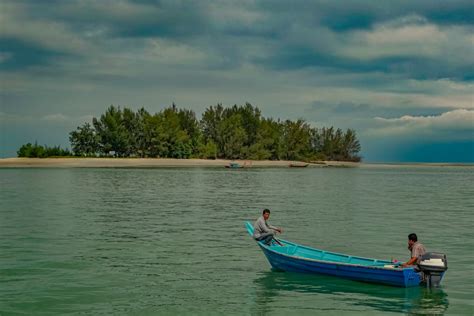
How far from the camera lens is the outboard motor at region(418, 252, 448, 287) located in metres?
18.3

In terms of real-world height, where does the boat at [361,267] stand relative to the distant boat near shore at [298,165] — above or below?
below

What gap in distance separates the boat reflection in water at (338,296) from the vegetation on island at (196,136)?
12417 cm

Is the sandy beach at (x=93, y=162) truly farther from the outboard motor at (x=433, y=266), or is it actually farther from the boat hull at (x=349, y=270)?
the outboard motor at (x=433, y=266)

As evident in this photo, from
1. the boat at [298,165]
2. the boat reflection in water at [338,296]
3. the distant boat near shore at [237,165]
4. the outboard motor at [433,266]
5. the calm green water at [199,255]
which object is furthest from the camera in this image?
the boat at [298,165]

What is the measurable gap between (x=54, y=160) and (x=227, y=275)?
418 ft

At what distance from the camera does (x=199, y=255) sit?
2464cm

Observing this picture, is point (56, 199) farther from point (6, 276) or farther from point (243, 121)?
point (243, 121)

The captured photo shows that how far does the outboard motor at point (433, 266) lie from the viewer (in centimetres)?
1831

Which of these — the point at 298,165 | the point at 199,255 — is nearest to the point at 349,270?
the point at 199,255

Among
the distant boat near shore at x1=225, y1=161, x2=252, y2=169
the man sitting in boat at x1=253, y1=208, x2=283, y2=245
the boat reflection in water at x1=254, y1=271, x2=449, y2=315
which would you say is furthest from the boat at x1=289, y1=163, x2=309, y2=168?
the boat reflection in water at x1=254, y1=271, x2=449, y2=315

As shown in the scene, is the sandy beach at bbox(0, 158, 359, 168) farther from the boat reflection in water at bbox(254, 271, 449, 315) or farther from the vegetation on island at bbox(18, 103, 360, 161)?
the boat reflection in water at bbox(254, 271, 449, 315)

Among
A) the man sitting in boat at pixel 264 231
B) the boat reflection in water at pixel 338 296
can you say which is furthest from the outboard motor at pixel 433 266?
the man sitting in boat at pixel 264 231

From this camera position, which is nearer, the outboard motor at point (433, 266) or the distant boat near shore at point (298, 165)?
the outboard motor at point (433, 266)

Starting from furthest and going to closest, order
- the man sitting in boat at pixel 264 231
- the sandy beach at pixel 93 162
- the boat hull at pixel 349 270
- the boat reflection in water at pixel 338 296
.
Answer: the sandy beach at pixel 93 162 < the man sitting in boat at pixel 264 231 < the boat hull at pixel 349 270 < the boat reflection in water at pixel 338 296
